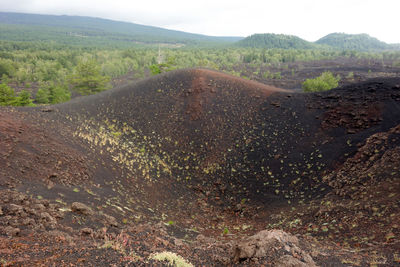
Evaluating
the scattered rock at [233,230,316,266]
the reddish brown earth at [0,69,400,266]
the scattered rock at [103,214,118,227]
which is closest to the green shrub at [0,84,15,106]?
the reddish brown earth at [0,69,400,266]

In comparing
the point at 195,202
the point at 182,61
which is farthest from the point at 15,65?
the point at 195,202

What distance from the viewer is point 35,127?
14.4 meters

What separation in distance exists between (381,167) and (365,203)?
3.01 meters

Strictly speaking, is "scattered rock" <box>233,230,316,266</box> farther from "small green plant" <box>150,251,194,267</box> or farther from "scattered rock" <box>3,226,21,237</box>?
"scattered rock" <box>3,226,21,237</box>

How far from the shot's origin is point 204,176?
54.5 ft

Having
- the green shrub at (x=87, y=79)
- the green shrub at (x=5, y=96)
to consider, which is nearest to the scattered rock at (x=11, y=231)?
the green shrub at (x=5, y=96)

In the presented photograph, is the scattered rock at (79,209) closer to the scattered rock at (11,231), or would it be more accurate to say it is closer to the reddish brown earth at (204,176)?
the reddish brown earth at (204,176)

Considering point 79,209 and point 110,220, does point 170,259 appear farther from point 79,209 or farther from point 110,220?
point 79,209

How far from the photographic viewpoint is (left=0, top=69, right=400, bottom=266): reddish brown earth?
22.3 ft

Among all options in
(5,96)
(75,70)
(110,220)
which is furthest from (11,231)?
(75,70)

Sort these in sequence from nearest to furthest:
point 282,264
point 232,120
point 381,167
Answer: point 282,264, point 381,167, point 232,120

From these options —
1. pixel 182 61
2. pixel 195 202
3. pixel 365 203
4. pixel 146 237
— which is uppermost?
pixel 182 61

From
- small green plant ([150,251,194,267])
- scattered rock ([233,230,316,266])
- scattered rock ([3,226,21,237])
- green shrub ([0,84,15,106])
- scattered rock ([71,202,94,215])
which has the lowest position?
green shrub ([0,84,15,106])

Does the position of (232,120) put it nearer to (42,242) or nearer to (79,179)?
(79,179)
